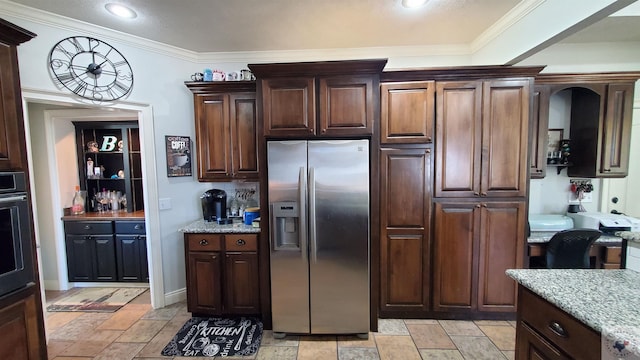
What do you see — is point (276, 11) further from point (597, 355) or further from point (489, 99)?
point (597, 355)

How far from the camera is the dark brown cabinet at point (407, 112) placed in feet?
7.92

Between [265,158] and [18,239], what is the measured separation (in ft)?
5.39

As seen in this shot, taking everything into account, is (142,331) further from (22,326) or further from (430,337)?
(430,337)

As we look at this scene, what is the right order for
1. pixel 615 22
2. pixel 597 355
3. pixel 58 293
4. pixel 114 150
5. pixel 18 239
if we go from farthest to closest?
pixel 114 150
pixel 58 293
pixel 615 22
pixel 18 239
pixel 597 355

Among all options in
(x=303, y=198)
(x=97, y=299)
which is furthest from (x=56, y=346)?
(x=303, y=198)

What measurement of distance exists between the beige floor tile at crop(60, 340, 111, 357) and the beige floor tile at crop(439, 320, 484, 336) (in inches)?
122

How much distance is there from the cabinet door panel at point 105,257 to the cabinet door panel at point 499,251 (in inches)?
167

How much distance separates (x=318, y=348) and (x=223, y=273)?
44.4 inches

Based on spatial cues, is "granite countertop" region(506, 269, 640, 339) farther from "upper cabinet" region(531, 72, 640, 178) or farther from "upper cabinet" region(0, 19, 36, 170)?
"upper cabinet" region(0, 19, 36, 170)

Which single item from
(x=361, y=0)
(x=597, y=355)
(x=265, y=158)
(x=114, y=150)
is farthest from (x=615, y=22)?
(x=114, y=150)

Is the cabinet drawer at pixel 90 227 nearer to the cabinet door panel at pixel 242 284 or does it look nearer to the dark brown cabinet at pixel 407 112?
the cabinet door panel at pixel 242 284

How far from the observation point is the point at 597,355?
3.17 feet

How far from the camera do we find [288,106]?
7.48 ft

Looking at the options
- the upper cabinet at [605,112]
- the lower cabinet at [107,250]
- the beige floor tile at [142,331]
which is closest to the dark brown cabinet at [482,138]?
the upper cabinet at [605,112]
